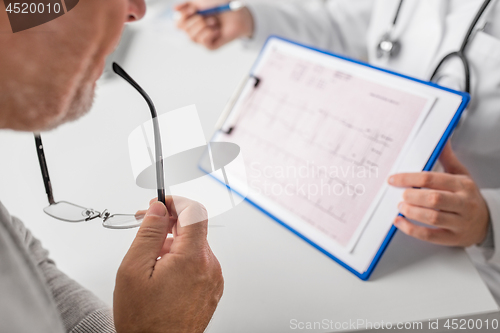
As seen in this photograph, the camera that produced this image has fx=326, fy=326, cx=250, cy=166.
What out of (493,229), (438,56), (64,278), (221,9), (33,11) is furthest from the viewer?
(221,9)

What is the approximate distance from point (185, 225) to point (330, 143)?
0.25m

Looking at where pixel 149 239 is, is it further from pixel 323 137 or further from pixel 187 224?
pixel 323 137

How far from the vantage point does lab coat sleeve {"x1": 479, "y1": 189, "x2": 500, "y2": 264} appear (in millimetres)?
447

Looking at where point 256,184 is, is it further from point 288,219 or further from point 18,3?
point 18,3

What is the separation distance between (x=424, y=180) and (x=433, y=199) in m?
0.03

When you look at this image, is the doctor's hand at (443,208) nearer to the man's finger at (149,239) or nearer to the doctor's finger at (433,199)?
the doctor's finger at (433,199)

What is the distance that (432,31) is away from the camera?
0.57 metres

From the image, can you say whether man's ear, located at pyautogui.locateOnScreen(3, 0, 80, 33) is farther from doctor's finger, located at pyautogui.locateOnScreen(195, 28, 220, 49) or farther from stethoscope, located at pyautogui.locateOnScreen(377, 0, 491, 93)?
stethoscope, located at pyautogui.locateOnScreen(377, 0, 491, 93)

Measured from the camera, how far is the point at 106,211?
28cm

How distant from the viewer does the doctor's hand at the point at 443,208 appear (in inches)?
15.4

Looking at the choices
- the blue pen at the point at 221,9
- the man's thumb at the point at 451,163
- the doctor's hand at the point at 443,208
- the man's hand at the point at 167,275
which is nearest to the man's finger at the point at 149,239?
the man's hand at the point at 167,275

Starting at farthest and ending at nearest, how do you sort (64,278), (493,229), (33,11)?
(493,229) → (64,278) → (33,11)

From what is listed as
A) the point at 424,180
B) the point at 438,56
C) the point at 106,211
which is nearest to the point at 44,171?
the point at 106,211

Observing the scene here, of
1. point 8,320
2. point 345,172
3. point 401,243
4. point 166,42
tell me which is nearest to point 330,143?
point 345,172
